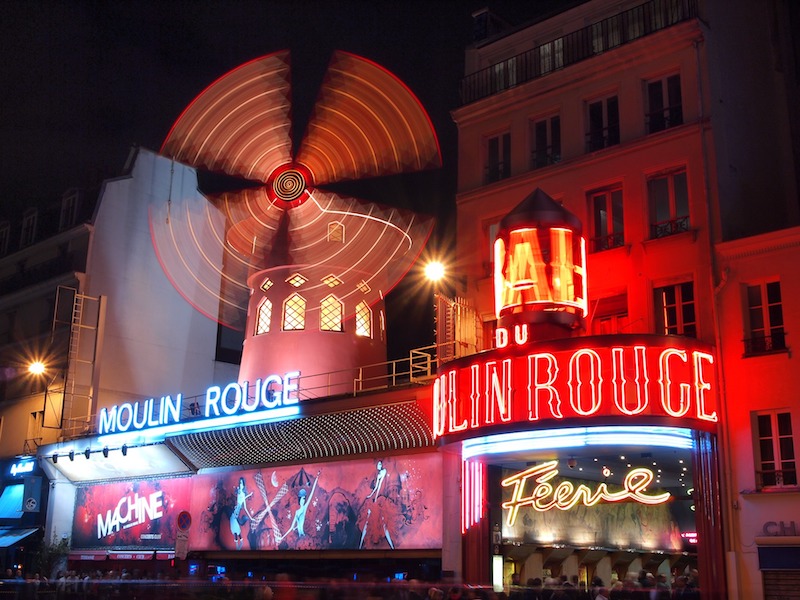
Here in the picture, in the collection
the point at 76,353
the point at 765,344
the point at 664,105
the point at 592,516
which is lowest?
the point at 592,516

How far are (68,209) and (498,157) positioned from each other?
1663 centimetres

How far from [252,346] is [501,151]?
8309mm

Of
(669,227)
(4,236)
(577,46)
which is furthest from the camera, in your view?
(4,236)

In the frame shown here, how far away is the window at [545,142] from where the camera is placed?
16906 mm

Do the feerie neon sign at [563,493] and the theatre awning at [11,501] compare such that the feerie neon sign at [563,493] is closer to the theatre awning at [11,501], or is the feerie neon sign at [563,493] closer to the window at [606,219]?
the window at [606,219]

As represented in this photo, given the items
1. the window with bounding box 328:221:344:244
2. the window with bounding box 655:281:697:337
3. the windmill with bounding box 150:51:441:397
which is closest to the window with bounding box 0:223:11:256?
the windmill with bounding box 150:51:441:397

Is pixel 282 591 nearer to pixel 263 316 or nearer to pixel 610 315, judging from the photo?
pixel 610 315

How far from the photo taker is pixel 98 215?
89.0ft

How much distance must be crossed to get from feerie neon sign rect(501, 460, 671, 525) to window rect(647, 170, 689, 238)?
12.5ft

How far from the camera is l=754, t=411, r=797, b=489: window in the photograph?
1294 cm

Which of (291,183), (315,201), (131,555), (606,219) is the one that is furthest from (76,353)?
(606,219)

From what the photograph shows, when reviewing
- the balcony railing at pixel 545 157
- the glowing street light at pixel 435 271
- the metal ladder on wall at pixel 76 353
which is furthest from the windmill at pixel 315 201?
the glowing street light at pixel 435 271

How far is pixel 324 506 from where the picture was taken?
59.9 ft

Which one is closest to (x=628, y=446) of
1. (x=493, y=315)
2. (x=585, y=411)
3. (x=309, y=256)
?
(x=585, y=411)
